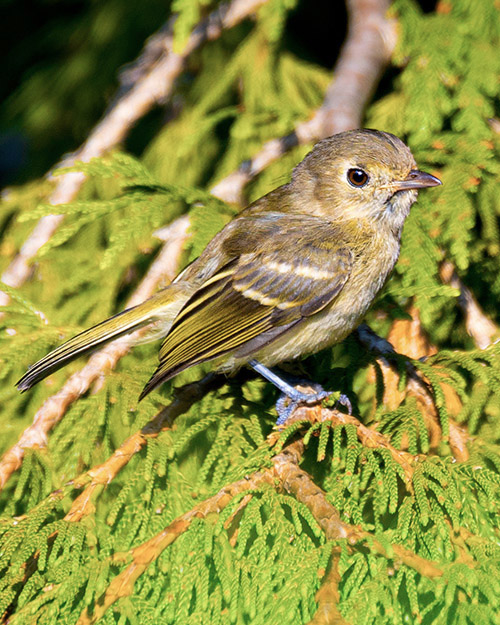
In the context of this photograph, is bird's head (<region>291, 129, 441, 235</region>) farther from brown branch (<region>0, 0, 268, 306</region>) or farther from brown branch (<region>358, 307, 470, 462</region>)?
brown branch (<region>0, 0, 268, 306</region>)

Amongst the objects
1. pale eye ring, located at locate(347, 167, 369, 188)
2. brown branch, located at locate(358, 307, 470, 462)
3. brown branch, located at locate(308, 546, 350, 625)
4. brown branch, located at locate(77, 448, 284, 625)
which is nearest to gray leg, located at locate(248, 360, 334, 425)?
brown branch, located at locate(358, 307, 470, 462)

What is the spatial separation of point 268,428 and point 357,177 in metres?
1.18

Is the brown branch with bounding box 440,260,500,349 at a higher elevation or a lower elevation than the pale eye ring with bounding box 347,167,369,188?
lower

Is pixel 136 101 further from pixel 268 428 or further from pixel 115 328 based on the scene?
pixel 268 428

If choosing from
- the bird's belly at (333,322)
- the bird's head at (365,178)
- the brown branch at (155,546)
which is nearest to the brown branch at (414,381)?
the bird's belly at (333,322)

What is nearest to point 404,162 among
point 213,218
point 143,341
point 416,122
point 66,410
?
point 416,122

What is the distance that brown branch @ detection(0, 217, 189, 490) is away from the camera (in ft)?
8.01

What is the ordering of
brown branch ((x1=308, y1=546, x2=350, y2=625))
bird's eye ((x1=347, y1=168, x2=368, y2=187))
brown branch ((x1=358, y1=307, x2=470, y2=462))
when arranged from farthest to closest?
1. bird's eye ((x1=347, y1=168, x2=368, y2=187))
2. brown branch ((x1=358, y1=307, x2=470, y2=462))
3. brown branch ((x1=308, y1=546, x2=350, y2=625))

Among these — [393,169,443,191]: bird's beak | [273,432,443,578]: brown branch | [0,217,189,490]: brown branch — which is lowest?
[0,217,189,490]: brown branch

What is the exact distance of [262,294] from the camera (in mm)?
2855

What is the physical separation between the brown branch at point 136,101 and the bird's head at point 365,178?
1.19m

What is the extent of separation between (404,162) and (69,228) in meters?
1.46

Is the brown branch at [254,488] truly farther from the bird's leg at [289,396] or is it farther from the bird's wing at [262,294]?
the bird's wing at [262,294]

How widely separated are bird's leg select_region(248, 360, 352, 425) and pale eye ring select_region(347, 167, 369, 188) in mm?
909
